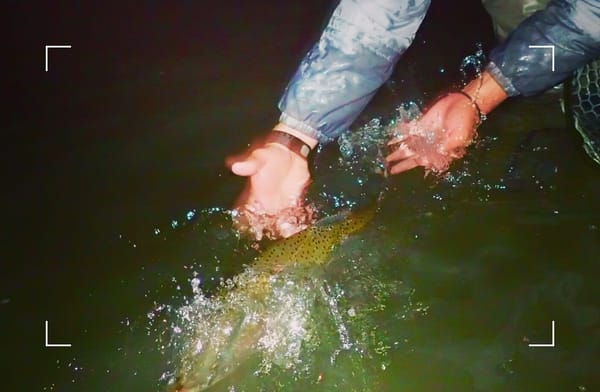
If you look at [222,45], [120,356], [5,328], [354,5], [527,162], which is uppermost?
[222,45]

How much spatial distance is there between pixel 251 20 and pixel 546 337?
3.10 m

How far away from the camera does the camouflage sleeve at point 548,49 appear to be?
Answer: 98.5 inches

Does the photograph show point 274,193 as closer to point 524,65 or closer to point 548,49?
point 524,65

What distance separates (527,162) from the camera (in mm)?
3328

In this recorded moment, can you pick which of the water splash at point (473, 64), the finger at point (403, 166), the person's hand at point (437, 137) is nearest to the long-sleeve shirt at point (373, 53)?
the person's hand at point (437, 137)

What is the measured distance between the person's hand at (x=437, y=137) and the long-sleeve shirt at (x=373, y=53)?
10.3 inches

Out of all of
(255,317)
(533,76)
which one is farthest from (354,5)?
(255,317)

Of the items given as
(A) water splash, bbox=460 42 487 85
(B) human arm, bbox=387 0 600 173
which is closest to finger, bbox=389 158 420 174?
(B) human arm, bbox=387 0 600 173

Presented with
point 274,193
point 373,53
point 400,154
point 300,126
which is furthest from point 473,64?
point 274,193

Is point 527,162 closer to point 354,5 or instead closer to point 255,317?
point 354,5

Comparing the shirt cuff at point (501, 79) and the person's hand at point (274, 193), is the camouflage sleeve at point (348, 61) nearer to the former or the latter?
the person's hand at point (274, 193)

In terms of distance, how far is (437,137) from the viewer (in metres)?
2.89

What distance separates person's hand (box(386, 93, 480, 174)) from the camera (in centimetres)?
279

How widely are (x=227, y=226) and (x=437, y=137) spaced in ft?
3.92
